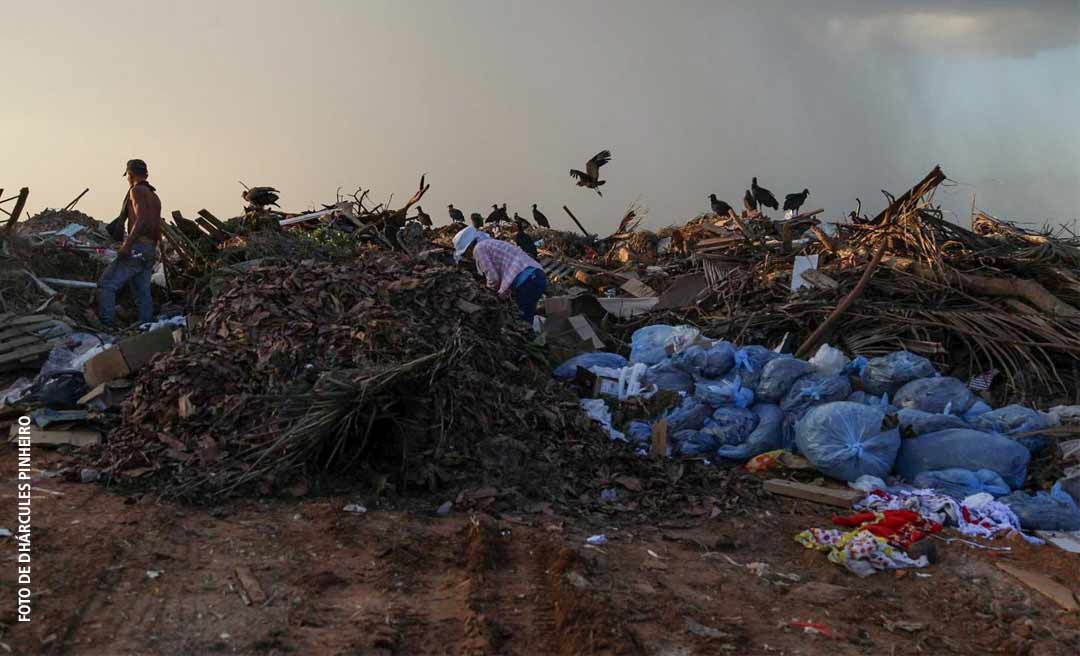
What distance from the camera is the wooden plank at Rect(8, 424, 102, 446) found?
568 centimetres

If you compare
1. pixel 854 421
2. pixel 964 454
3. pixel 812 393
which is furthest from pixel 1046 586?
pixel 812 393

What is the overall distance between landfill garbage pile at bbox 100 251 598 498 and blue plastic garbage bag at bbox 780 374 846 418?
159 centimetres

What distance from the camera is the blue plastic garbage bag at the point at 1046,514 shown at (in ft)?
17.2

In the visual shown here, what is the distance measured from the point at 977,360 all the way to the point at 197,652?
6916mm

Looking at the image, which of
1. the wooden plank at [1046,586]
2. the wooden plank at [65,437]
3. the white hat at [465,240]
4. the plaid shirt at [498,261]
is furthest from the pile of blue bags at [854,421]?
the wooden plank at [65,437]

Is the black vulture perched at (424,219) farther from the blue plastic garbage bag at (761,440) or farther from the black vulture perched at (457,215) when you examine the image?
the blue plastic garbage bag at (761,440)

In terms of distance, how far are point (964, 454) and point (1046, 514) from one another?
676 millimetres

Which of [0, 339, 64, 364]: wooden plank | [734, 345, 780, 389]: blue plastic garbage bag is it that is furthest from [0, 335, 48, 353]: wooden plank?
[734, 345, 780, 389]: blue plastic garbage bag

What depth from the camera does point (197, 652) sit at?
3.10 meters

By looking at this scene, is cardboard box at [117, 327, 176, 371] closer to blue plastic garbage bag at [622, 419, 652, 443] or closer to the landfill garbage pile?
the landfill garbage pile

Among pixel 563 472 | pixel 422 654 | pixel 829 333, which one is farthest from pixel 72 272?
pixel 422 654

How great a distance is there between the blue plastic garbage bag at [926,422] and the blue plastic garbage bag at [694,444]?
1.30 metres

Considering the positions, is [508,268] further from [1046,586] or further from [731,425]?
[1046,586]

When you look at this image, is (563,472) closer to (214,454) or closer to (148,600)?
(214,454)
